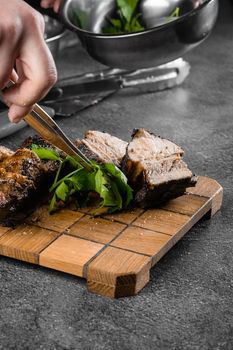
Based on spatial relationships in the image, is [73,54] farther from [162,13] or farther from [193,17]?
[193,17]

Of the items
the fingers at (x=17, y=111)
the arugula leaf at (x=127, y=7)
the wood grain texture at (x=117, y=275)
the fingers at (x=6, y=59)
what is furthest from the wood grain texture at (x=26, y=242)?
the arugula leaf at (x=127, y=7)

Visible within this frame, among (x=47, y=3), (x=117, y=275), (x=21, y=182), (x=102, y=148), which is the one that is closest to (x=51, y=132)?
(x=21, y=182)

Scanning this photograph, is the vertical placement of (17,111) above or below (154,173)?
above

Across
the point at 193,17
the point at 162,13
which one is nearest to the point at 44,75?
the point at 193,17

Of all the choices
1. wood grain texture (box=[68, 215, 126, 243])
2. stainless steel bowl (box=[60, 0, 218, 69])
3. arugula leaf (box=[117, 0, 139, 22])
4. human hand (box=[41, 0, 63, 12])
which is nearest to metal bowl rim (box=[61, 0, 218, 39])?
stainless steel bowl (box=[60, 0, 218, 69])

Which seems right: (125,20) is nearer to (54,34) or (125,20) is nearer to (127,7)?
(127,7)

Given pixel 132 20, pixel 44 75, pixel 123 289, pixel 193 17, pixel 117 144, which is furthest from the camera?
pixel 132 20
